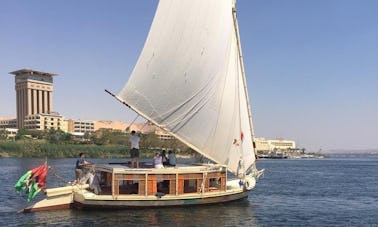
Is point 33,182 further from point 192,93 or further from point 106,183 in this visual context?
point 192,93

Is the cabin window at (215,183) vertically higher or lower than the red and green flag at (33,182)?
lower

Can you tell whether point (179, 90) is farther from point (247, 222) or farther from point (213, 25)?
point (247, 222)

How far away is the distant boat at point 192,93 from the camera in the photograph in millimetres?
29797

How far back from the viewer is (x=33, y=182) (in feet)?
88.4

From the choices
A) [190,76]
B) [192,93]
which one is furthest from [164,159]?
[190,76]

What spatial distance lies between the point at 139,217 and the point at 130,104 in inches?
298

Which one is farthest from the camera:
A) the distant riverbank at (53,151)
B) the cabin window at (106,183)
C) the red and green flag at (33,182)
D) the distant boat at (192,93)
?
the distant riverbank at (53,151)

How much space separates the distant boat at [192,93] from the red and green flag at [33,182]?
2.83 meters

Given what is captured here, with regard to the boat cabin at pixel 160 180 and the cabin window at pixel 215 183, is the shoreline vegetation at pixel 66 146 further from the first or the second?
the boat cabin at pixel 160 180

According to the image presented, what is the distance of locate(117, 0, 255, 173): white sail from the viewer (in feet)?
100.0

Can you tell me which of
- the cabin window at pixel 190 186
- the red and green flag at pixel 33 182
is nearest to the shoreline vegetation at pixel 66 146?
the cabin window at pixel 190 186

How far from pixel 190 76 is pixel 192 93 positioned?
3.81ft

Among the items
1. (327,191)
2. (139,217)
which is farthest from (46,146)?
(139,217)

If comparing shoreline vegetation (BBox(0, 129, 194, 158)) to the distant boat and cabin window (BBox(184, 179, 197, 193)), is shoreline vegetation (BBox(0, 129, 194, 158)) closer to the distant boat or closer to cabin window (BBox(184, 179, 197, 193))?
the distant boat
